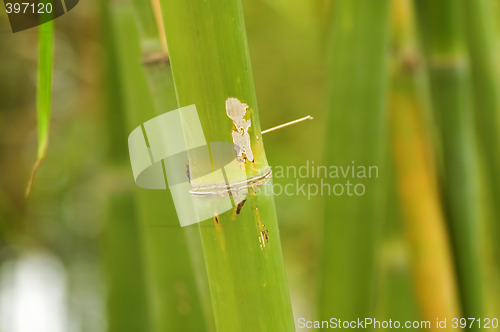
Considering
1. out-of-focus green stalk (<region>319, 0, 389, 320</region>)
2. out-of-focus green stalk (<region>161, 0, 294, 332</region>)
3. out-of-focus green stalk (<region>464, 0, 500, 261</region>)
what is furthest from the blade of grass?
out-of-focus green stalk (<region>464, 0, 500, 261</region>)

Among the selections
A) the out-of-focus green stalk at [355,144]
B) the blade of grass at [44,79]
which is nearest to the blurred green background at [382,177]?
the out-of-focus green stalk at [355,144]

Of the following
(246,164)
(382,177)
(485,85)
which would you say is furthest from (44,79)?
(485,85)

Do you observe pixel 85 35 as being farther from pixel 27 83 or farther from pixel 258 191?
pixel 258 191

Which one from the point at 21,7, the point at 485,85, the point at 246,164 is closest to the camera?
the point at 246,164

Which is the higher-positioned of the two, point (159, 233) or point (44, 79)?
point (44, 79)

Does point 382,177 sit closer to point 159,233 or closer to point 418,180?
point 418,180

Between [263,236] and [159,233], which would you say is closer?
[263,236]

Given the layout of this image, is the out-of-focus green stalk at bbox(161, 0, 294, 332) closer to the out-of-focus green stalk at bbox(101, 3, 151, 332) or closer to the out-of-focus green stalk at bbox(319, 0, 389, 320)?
the out-of-focus green stalk at bbox(319, 0, 389, 320)

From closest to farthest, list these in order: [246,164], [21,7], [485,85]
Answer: [246,164], [21,7], [485,85]
